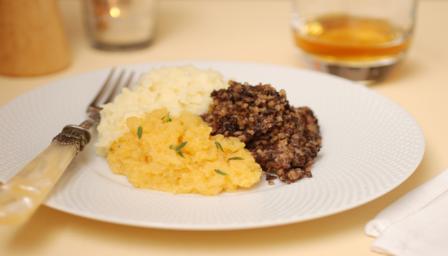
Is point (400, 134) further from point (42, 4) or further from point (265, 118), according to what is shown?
point (42, 4)

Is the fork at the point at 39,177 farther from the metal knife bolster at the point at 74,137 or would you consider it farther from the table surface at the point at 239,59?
the table surface at the point at 239,59

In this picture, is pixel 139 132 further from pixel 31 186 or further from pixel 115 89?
pixel 115 89

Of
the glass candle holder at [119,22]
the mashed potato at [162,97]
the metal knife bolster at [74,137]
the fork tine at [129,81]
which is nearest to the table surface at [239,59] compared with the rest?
the glass candle holder at [119,22]

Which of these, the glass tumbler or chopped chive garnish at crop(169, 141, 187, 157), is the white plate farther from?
the glass tumbler

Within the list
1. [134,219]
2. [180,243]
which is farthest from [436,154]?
[134,219]

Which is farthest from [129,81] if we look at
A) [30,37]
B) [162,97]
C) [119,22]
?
[119,22]

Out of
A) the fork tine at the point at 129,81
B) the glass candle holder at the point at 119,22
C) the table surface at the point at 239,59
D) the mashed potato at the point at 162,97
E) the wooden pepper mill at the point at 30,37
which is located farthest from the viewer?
the glass candle holder at the point at 119,22
